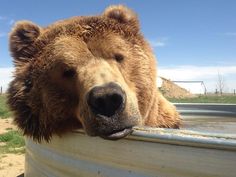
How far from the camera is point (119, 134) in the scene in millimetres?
2805

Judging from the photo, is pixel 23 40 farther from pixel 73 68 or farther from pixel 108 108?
pixel 108 108

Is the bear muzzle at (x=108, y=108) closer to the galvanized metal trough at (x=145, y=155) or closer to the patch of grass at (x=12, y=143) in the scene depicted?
the galvanized metal trough at (x=145, y=155)

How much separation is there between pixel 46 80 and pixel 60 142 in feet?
2.30

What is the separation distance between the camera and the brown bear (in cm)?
372

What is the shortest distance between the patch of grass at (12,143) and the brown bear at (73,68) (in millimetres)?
4606

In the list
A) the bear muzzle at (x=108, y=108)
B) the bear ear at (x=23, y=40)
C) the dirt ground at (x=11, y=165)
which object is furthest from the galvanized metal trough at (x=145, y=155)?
the dirt ground at (x=11, y=165)

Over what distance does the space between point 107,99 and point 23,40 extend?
1.79m

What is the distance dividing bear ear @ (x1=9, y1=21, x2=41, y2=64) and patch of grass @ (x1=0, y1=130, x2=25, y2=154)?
4541 millimetres

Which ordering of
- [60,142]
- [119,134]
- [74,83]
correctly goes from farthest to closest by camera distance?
[74,83]
[60,142]
[119,134]

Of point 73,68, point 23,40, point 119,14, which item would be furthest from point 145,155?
point 23,40

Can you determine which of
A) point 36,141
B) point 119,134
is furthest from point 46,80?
point 119,134

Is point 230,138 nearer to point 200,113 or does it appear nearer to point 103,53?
point 103,53

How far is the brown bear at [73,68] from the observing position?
3.72 metres

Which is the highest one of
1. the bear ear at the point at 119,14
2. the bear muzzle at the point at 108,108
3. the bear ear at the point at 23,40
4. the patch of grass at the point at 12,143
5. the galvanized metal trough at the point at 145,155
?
the bear ear at the point at 119,14
